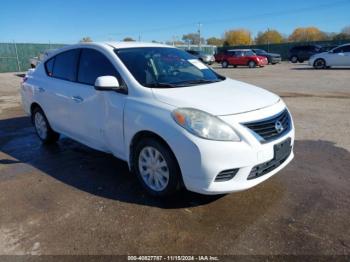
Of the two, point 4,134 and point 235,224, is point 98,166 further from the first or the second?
point 4,134

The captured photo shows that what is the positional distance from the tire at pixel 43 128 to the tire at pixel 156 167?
253 centimetres

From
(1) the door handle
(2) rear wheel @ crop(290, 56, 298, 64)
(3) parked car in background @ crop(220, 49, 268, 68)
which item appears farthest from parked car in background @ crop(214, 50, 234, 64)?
(1) the door handle

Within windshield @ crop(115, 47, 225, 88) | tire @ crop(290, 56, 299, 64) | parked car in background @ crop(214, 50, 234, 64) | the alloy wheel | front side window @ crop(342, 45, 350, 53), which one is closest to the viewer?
the alloy wheel

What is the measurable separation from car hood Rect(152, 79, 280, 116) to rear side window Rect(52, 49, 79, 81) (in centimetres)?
170

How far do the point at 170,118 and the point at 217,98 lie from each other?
590 millimetres

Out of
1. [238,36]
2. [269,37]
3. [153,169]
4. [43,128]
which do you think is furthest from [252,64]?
[238,36]

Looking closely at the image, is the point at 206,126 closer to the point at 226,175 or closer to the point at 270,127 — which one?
the point at 226,175

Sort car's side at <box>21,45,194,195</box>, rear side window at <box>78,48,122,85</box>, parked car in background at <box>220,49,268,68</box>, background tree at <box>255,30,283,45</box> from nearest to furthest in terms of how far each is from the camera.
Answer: car's side at <box>21,45,194,195</box> → rear side window at <box>78,48,122,85</box> → parked car in background at <box>220,49,268,68</box> → background tree at <box>255,30,283,45</box>

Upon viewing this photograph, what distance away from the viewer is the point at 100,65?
4.21 metres

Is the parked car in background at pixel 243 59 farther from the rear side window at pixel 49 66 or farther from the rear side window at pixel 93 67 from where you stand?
the rear side window at pixel 93 67

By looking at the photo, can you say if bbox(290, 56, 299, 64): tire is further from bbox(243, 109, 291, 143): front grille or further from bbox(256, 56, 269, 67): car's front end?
bbox(243, 109, 291, 143): front grille

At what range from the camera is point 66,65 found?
4898 millimetres

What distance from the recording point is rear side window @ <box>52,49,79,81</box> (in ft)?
15.4

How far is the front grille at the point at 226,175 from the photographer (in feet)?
10.3
